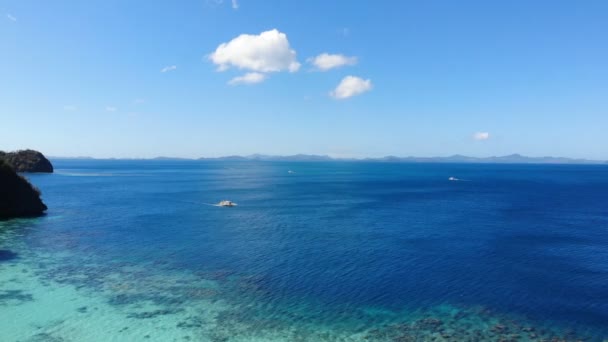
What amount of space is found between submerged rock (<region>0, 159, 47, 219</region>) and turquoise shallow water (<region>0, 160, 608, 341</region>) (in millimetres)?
6179

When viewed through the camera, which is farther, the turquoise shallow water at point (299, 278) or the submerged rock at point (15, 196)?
the submerged rock at point (15, 196)

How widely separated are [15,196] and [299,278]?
2571 inches

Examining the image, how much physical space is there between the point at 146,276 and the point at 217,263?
8.49 m

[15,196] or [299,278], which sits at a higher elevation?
[15,196]

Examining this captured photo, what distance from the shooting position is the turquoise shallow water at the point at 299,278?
28.1 meters

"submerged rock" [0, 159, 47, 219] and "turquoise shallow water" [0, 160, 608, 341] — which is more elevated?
"submerged rock" [0, 159, 47, 219]

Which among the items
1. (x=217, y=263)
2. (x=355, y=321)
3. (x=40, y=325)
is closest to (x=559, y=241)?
(x=355, y=321)

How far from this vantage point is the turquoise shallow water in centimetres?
2811

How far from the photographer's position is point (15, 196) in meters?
72.0

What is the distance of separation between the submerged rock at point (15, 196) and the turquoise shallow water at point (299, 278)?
6.18 metres

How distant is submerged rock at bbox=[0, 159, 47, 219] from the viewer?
6969 cm

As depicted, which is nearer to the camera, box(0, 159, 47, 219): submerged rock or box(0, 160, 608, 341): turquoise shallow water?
box(0, 160, 608, 341): turquoise shallow water

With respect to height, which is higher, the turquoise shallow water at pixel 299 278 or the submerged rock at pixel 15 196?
the submerged rock at pixel 15 196

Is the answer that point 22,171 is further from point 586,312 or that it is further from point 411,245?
point 586,312
